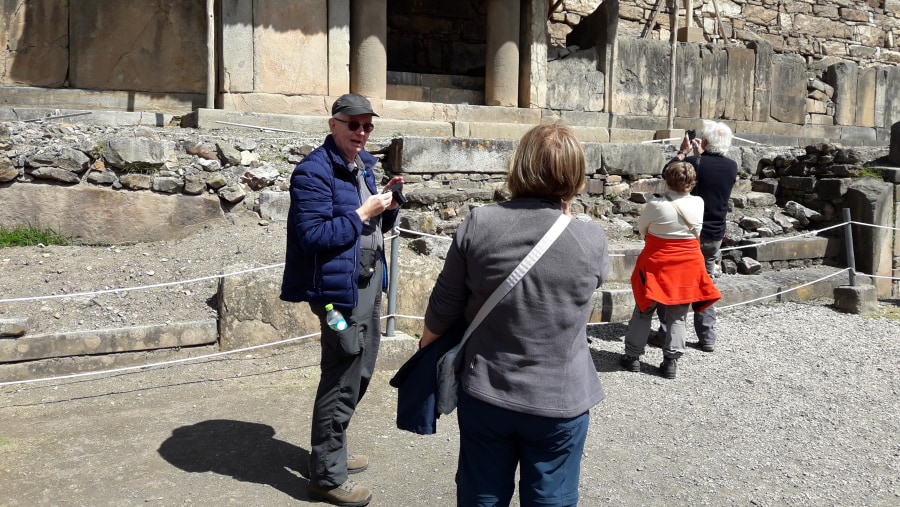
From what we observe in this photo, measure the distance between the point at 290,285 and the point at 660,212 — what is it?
282 centimetres

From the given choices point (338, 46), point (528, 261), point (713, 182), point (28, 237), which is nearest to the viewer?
point (528, 261)

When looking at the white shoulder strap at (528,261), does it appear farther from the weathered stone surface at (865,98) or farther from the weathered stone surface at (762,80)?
the weathered stone surface at (865,98)

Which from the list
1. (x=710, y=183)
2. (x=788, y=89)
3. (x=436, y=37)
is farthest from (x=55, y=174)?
(x=788, y=89)

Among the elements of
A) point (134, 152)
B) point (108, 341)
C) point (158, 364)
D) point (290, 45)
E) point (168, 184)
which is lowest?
point (158, 364)

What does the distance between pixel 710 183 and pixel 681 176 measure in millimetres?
769

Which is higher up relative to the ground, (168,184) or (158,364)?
(168,184)

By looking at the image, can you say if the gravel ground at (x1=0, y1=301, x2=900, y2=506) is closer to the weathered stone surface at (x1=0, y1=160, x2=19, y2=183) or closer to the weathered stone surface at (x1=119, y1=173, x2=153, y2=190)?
the weathered stone surface at (x1=119, y1=173, x2=153, y2=190)

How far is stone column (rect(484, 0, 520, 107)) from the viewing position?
10.8 meters

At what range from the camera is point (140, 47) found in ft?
32.2

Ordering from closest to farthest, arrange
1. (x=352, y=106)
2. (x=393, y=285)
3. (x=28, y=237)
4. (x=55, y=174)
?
1. (x=352, y=106)
2. (x=393, y=285)
3. (x=28, y=237)
4. (x=55, y=174)

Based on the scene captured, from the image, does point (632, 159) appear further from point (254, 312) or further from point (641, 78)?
point (254, 312)

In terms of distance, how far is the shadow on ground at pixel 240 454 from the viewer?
3.28 m

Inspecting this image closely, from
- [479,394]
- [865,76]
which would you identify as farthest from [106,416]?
[865,76]

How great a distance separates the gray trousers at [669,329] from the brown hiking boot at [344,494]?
8.42 ft
